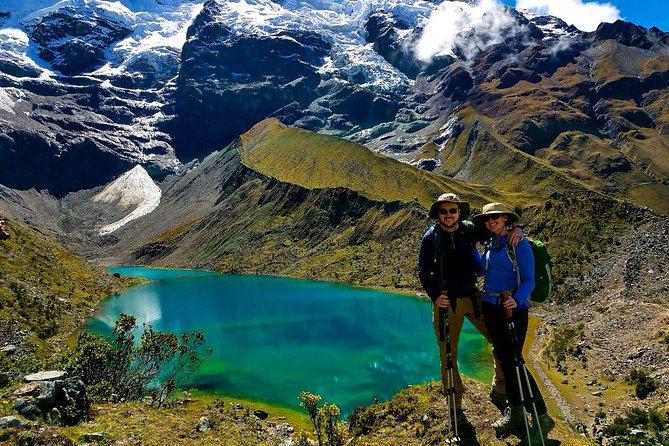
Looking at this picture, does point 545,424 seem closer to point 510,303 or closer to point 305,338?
point 510,303

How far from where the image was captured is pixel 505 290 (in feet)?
37.3

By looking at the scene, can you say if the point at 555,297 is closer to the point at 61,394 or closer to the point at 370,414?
the point at 370,414

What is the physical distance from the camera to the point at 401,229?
451ft

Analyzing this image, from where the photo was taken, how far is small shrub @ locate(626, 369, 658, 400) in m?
32.1

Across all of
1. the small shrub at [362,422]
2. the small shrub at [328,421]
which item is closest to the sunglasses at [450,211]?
the small shrub at [328,421]

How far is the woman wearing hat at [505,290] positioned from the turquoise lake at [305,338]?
91.0ft

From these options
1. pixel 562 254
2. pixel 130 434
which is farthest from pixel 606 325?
pixel 130 434

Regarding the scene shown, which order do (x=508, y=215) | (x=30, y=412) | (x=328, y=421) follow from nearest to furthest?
(x=508, y=215), (x=30, y=412), (x=328, y=421)

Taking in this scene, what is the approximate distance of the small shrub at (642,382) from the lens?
105ft

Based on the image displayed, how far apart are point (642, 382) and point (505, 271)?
→ 29.8m

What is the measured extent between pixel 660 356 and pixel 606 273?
→ 1141 inches

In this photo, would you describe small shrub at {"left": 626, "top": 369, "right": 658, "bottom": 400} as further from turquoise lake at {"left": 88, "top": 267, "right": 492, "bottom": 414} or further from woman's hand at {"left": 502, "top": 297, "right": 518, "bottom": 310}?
woman's hand at {"left": 502, "top": 297, "right": 518, "bottom": 310}

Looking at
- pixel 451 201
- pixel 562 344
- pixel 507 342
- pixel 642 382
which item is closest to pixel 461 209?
pixel 451 201

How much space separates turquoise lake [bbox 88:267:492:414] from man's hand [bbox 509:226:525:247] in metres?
29.7
